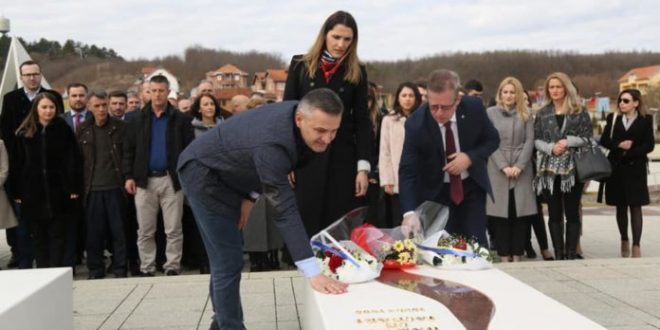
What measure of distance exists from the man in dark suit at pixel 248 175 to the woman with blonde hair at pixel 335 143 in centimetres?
65

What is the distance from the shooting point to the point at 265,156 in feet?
10.7

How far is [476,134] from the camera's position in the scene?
455 cm

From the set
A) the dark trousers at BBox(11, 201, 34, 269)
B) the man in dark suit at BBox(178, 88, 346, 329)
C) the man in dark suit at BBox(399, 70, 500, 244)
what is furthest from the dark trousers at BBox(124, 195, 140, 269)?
the man in dark suit at BBox(399, 70, 500, 244)

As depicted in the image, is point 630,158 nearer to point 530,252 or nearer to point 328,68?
point 530,252

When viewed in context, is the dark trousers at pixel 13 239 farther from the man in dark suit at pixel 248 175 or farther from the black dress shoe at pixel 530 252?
the black dress shoe at pixel 530 252

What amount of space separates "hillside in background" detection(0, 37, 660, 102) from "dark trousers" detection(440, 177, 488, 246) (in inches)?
3061

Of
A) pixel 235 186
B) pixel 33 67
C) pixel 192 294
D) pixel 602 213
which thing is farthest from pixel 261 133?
pixel 602 213

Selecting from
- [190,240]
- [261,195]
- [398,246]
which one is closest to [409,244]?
[398,246]

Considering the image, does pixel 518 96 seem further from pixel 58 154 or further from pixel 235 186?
pixel 58 154

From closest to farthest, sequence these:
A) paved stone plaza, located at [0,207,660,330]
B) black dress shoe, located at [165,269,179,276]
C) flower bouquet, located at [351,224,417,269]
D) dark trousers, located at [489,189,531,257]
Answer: flower bouquet, located at [351,224,417,269] < paved stone plaza, located at [0,207,660,330] < black dress shoe, located at [165,269,179,276] < dark trousers, located at [489,189,531,257]

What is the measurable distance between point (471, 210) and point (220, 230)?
1729 mm

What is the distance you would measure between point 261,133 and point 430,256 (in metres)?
1.30

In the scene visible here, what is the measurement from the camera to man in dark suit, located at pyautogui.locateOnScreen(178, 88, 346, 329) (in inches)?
127

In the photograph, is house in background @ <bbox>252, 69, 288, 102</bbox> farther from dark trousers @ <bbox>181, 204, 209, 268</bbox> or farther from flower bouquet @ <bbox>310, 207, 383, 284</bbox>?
flower bouquet @ <bbox>310, 207, 383, 284</bbox>
